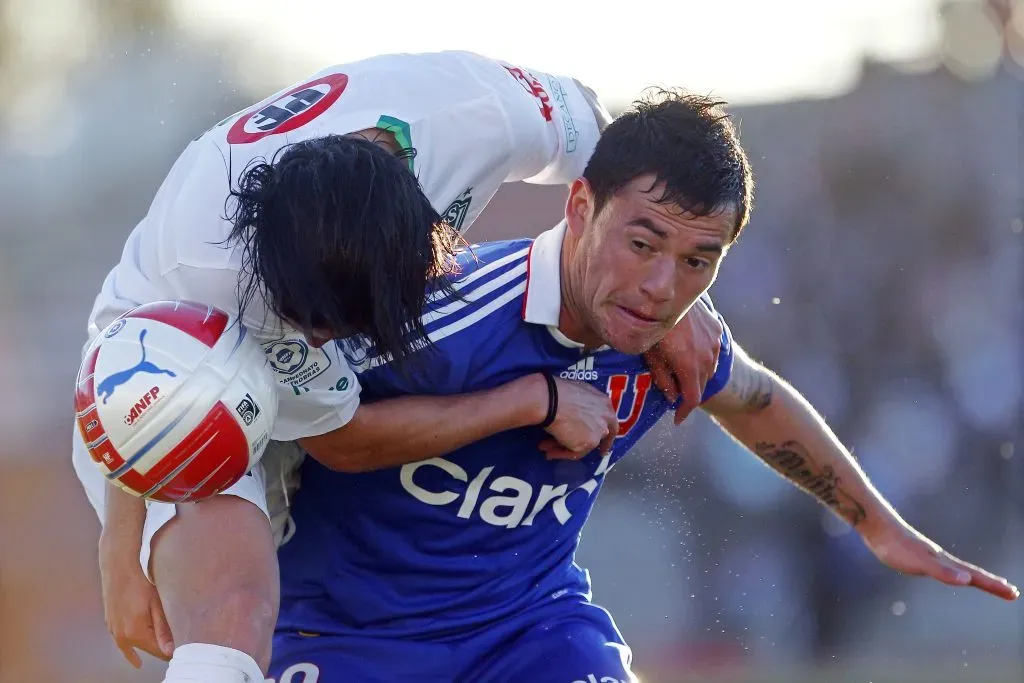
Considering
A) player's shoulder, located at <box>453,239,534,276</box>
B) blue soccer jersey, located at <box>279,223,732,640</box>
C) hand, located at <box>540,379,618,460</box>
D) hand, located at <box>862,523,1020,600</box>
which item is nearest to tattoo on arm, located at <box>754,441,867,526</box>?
hand, located at <box>862,523,1020,600</box>

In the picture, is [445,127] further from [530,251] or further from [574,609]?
[574,609]

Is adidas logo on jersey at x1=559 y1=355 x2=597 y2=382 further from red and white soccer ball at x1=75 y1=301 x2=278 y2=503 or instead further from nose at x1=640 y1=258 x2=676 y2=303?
red and white soccer ball at x1=75 y1=301 x2=278 y2=503

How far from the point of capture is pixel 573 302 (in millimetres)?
4051

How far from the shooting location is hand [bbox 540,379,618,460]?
12.7 ft

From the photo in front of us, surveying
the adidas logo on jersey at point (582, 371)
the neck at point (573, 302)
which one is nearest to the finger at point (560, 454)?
the adidas logo on jersey at point (582, 371)

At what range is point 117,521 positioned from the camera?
3.79 m

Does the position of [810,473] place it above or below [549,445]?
below

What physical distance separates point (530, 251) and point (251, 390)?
1.18m

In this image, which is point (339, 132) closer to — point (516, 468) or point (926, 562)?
point (516, 468)

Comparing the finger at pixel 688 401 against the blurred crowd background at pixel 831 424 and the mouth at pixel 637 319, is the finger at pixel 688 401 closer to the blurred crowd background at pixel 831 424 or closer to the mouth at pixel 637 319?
the mouth at pixel 637 319

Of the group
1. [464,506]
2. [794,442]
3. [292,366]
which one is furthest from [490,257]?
[794,442]

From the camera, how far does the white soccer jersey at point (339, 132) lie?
334 cm

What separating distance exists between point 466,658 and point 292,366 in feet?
3.82

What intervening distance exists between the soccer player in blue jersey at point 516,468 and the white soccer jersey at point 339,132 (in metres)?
0.23
